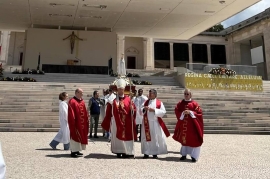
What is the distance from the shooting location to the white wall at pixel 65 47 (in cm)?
2517

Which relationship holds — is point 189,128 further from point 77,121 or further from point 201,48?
point 201,48

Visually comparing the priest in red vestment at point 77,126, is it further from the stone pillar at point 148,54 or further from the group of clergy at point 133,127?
the stone pillar at point 148,54

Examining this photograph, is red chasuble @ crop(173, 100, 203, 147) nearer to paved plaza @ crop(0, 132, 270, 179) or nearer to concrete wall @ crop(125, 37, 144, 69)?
paved plaza @ crop(0, 132, 270, 179)

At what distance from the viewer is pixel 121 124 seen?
19.3 ft

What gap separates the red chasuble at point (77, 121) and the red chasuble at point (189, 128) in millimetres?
2178

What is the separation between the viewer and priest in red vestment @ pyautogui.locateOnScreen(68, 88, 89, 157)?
5.82 meters

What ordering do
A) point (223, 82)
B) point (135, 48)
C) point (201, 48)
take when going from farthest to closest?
point (201, 48) < point (135, 48) < point (223, 82)

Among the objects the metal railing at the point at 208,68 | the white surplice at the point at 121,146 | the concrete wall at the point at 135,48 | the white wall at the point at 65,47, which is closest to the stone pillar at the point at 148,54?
the concrete wall at the point at 135,48

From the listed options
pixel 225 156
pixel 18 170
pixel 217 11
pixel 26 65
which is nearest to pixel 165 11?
pixel 217 11

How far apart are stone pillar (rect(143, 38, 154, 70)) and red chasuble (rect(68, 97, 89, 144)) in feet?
112

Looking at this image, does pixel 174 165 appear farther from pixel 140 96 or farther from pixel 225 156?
pixel 140 96

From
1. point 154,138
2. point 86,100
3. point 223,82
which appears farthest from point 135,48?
point 154,138

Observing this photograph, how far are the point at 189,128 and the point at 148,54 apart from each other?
3532cm

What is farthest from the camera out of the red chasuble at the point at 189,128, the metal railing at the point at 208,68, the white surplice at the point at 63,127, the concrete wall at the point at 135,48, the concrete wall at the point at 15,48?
the concrete wall at the point at 135,48
